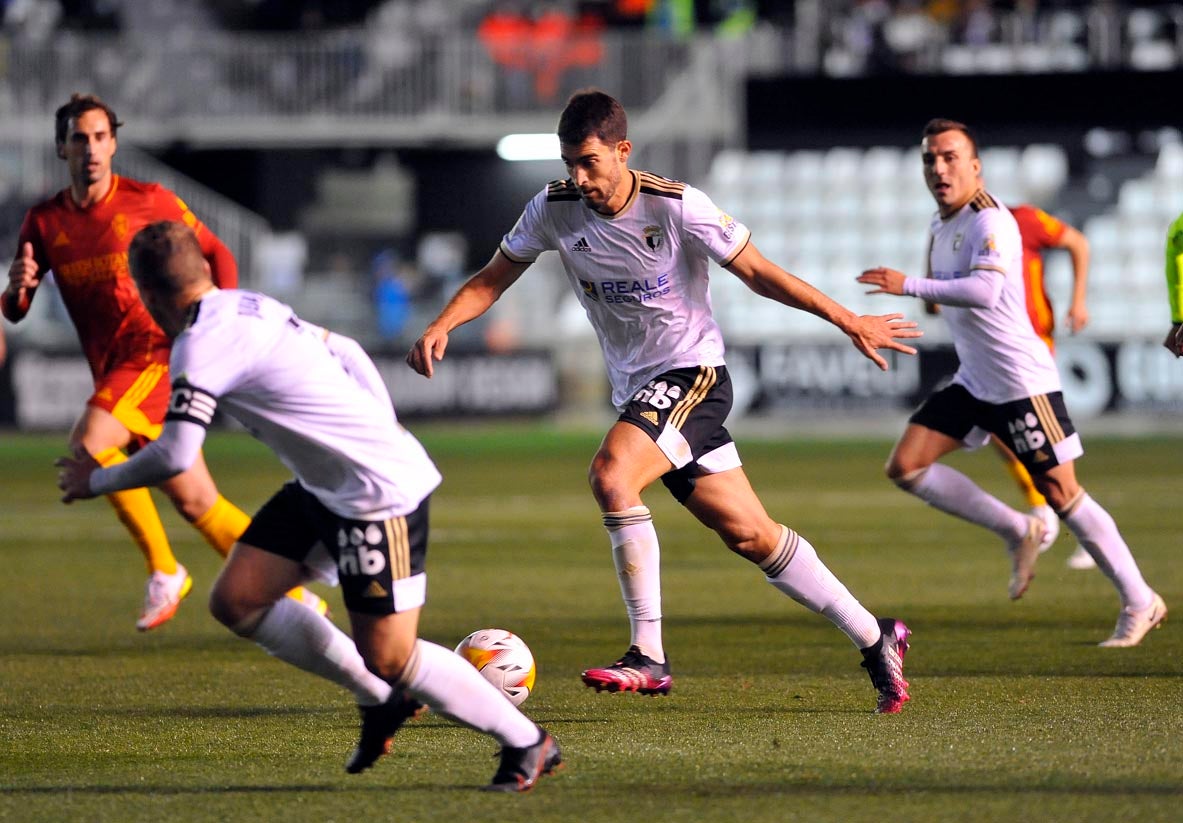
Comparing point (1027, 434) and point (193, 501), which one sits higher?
point (1027, 434)

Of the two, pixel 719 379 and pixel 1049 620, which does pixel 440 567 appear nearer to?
pixel 1049 620

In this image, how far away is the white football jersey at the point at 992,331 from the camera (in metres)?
7.75

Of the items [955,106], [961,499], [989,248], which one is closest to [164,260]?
[989,248]

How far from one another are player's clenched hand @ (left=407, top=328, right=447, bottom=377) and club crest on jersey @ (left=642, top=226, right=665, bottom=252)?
769mm

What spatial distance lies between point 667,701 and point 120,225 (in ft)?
11.2

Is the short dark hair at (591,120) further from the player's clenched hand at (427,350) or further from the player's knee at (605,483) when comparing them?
the player's knee at (605,483)

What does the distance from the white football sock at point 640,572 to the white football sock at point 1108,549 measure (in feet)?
7.37

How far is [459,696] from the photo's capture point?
475 cm

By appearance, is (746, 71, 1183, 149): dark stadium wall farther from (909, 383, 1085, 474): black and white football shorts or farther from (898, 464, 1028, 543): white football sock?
(909, 383, 1085, 474): black and white football shorts

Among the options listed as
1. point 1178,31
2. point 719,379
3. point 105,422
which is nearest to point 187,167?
point 1178,31

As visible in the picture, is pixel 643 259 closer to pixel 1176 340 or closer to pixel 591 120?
pixel 591 120

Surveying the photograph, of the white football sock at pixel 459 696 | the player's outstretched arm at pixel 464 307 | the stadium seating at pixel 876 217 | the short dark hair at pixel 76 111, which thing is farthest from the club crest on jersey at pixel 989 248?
the stadium seating at pixel 876 217

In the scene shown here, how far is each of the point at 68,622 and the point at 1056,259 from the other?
19469 millimetres

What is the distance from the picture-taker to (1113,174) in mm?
26516
